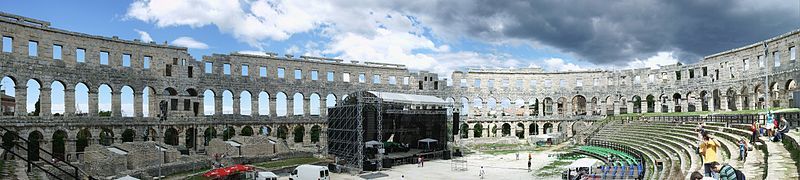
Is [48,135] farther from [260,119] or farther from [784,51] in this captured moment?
[784,51]

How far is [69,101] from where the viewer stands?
38.5m

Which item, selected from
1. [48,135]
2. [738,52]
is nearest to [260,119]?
[48,135]

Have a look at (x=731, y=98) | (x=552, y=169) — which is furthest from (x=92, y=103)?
(x=731, y=98)

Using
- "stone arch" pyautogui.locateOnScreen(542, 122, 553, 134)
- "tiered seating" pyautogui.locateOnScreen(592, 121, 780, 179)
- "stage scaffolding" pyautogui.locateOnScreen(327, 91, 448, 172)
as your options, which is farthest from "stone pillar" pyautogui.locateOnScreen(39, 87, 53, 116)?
"stone arch" pyautogui.locateOnScreen(542, 122, 553, 134)

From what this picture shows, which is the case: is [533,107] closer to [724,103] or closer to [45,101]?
[724,103]

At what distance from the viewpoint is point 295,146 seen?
50156 mm

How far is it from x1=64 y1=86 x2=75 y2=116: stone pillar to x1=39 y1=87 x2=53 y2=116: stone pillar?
3.86 ft

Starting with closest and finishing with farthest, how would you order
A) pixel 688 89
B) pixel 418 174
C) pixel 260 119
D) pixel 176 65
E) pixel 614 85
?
pixel 418 174 < pixel 176 65 < pixel 260 119 < pixel 688 89 < pixel 614 85

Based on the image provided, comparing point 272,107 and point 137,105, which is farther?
point 272,107

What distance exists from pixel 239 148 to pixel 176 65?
11.3m

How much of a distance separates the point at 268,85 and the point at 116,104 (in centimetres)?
1430

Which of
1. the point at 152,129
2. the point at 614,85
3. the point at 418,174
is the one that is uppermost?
the point at 614,85

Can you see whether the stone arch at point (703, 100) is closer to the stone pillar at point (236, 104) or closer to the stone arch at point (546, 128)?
the stone arch at point (546, 128)

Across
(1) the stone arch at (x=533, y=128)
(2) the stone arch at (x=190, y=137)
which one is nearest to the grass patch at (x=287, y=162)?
(2) the stone arch at (x=190, y=137)
